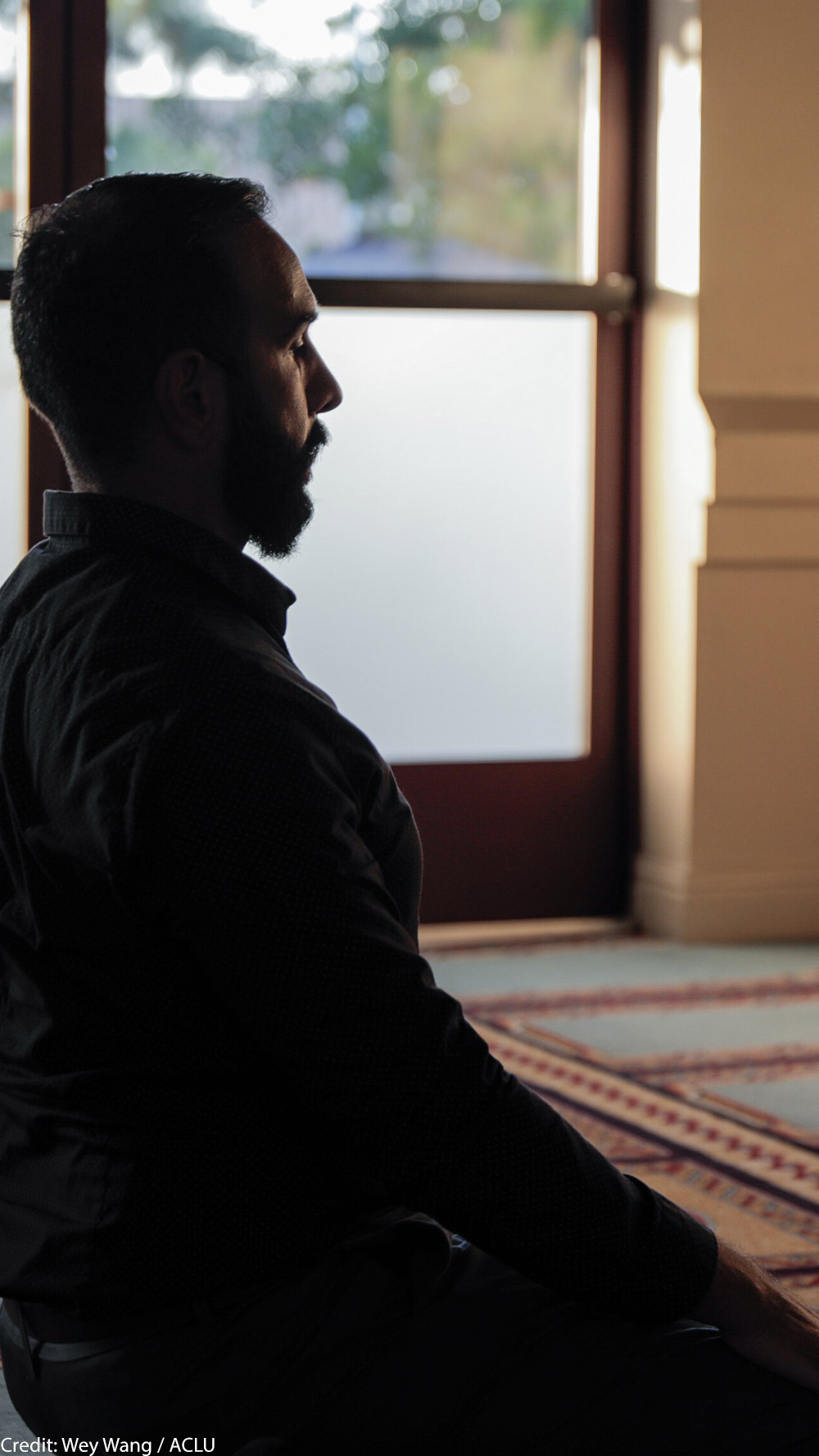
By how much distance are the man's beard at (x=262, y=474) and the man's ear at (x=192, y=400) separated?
1 cm

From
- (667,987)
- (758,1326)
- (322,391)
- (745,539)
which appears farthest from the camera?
(745,539)

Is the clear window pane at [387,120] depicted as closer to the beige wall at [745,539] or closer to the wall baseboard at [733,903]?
the beige wall at [745,539]

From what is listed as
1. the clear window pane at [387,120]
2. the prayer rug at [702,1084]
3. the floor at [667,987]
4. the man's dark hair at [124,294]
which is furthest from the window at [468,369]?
the man's dark hair at [124,294]

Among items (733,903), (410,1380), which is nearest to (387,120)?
(733,903)

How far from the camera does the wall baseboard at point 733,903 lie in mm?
4738

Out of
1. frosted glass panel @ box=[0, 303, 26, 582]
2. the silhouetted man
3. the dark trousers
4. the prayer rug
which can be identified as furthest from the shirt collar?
frosted glass panel @ box=[0, 303, 26, 582]

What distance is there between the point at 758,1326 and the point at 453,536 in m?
3.69

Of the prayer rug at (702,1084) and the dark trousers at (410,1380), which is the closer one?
the dark trousers at (410,1380)

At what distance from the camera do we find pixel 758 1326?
1259 mm

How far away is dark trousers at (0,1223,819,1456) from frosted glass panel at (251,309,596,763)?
11.5 feet

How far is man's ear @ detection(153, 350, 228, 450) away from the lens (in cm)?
127

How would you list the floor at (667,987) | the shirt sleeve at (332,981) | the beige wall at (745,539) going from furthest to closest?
1. the beige wall at (745,539)
2. the floor at (667,987)
3. the shirt sleeve at (332,981)

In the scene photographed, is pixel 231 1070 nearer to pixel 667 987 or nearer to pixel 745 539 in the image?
pixel 667 987

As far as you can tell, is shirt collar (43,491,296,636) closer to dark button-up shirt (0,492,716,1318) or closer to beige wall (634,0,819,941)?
dark button-up shirt (0,492,716,1318)
